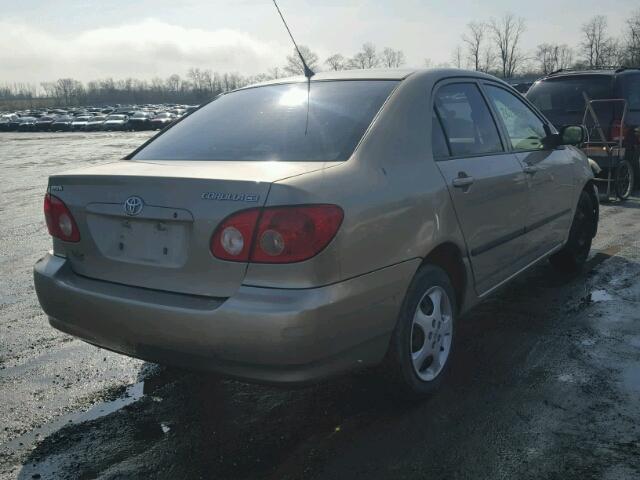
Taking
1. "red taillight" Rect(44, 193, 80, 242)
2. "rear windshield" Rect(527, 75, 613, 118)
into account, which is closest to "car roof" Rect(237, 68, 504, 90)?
"red taillight" Rect(44, 193, 80, 242)

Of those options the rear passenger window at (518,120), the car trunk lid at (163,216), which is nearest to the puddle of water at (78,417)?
the car trunk lid at (163,216)

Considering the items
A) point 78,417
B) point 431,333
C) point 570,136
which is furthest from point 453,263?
point 78,417

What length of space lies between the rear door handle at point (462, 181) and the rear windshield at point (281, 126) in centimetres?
58

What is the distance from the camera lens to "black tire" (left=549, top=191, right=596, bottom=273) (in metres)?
5.42

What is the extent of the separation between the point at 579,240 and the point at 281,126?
11.5 feet

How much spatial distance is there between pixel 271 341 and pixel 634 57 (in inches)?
3035

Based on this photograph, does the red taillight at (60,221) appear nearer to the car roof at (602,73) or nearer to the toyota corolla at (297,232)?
the toyota corolla at (297,232)

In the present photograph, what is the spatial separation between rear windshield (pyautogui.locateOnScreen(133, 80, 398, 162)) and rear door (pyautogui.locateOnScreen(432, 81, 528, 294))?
18.2 inches

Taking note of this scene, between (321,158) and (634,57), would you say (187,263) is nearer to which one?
(321,158)

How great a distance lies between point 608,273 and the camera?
549 cm

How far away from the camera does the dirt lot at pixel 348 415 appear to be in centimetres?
265

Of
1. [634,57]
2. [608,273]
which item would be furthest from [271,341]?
[634,57]

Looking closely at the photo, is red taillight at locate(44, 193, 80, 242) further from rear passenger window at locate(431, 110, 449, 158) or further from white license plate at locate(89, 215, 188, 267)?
rear passenger window at locate(431, 110, 449, 158)

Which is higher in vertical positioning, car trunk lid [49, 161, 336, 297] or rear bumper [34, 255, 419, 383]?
car trunk lid [49, 161, 336, 297]
